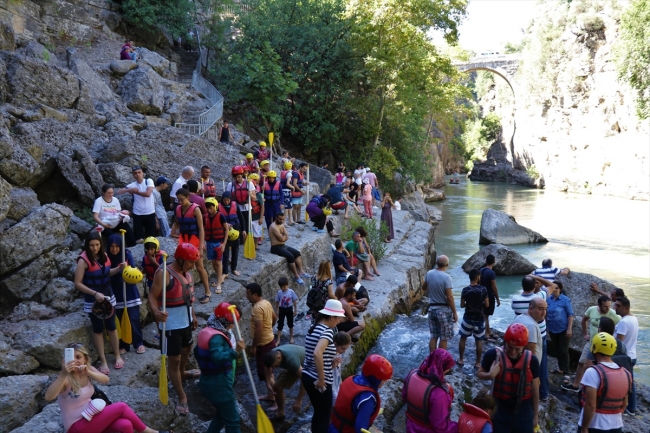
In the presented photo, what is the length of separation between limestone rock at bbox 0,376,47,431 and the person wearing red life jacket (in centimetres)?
356

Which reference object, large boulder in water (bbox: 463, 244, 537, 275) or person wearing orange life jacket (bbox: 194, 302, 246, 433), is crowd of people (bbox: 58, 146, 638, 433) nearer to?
person wearing orange life jacket (bbox: 194, 302, 246, 433)

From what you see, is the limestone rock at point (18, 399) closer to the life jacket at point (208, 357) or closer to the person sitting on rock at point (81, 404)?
the person sitting on rock at point (81, 404)

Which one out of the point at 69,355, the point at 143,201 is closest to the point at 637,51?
the point at 143,201

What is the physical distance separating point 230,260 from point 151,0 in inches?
651

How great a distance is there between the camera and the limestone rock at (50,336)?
5750mm

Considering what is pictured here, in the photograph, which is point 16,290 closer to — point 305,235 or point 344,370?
point 344,370

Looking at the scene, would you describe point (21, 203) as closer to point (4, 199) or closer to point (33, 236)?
point (4, 199)

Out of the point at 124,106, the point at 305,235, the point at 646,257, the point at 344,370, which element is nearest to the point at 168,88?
the point at 124,106

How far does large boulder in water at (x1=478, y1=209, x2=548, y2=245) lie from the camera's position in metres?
19.0

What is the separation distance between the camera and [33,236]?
Answer: 6977 millimetres

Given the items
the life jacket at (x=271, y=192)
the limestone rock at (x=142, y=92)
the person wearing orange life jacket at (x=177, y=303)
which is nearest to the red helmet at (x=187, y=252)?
the person wearing orange life jacket at (x=177, y=303)

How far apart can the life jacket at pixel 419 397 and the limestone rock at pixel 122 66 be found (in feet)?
48.3

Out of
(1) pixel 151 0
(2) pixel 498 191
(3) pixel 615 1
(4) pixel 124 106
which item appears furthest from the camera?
(2) pixel 498 191

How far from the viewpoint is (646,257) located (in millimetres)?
17688
